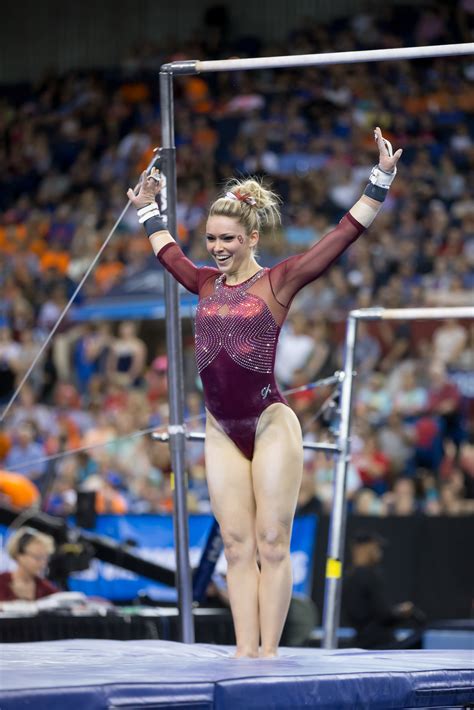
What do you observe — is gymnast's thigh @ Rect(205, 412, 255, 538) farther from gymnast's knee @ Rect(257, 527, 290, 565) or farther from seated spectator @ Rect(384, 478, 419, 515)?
seated spectator @ Rect(384, 478, 419, 515)

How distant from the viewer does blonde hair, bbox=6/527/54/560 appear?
23.6ft

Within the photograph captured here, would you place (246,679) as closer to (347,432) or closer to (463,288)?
(347,432)

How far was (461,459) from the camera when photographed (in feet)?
32.5

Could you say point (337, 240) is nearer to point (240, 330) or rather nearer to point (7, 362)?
point (240, 330)

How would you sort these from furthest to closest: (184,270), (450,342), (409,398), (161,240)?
(409,398)
(450,342)
(161,240)
(184,270)

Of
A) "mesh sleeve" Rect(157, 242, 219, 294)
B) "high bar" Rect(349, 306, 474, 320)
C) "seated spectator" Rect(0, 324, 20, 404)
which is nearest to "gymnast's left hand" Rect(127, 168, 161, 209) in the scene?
"mesh sleeve" Rect(157, 242, 219, 294)

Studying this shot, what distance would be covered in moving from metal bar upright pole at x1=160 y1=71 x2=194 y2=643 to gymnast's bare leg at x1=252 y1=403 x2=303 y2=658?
1.20m

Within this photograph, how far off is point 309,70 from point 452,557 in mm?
8365

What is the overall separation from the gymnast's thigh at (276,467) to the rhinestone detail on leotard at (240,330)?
195 mm

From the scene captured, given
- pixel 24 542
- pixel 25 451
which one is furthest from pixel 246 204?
pixel 25 451

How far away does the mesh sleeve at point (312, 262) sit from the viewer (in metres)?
4.20

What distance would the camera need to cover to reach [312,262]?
423cm

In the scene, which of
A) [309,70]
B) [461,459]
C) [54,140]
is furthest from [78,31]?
[461,459]

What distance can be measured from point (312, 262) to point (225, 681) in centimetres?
148
